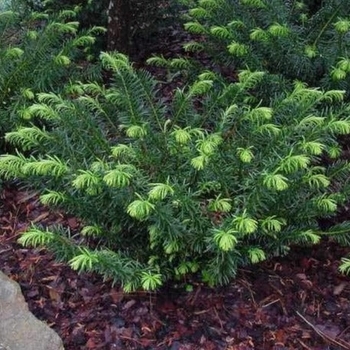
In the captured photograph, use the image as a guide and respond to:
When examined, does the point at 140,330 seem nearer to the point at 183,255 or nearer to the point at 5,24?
the point at 183,255

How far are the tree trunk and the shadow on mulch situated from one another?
1.94 meters

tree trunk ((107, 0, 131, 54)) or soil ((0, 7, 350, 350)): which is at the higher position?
tree trunk ((107, 0, 131, 54))

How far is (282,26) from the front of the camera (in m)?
3.58

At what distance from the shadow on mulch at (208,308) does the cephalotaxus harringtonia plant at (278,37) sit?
1204mm

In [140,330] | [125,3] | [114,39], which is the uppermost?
[125,3]

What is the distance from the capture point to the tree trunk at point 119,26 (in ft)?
14.2

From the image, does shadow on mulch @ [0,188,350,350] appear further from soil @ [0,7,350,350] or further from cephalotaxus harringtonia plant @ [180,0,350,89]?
cephalotaxus harringtonia plant @ [180,0,350,89]

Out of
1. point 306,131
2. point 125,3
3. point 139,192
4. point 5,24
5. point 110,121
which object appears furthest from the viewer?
point 125,3

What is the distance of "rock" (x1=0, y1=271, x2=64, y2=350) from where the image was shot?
2717 millimetres

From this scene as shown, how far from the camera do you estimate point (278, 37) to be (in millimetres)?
3605

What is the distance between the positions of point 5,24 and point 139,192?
6.65ft

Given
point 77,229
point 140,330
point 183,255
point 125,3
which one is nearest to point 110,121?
point 77,229

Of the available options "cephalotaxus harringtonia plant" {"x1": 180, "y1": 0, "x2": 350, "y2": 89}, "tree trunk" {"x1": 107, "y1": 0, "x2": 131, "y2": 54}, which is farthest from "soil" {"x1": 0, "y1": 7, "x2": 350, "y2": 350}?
"tree trunk" {"x1": 107, "y1": 0, "x2": 131, "y2": 54}

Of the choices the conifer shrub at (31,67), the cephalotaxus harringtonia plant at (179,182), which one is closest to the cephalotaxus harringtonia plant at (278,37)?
the cephalotaxus harringtonia plant at (179,182)
